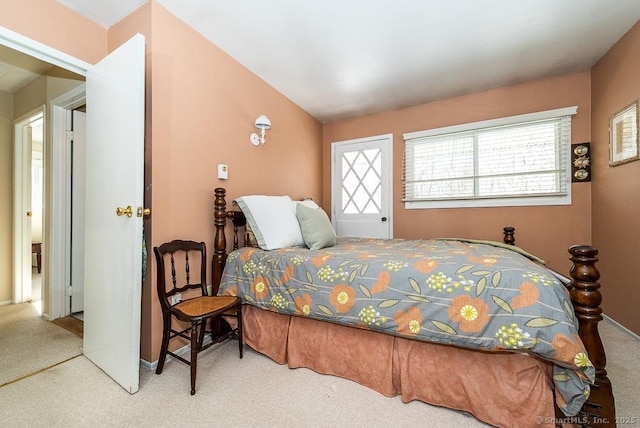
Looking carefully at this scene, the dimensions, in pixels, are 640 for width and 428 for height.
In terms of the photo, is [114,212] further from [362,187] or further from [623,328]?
[623,328]

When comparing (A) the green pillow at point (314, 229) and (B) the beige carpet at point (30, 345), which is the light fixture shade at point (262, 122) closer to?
(A) the green pillow at point (314, 229)

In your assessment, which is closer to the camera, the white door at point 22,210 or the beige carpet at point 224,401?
the beige carpet at point 224,401

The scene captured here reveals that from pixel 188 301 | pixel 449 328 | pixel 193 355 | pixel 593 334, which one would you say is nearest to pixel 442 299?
pixel 449 328

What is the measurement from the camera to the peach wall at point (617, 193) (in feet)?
6.82

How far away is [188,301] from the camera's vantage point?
1.76m

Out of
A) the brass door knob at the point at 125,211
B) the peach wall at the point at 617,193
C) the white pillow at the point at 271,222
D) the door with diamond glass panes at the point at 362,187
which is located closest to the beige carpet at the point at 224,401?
the peach wall at the point at 617,193

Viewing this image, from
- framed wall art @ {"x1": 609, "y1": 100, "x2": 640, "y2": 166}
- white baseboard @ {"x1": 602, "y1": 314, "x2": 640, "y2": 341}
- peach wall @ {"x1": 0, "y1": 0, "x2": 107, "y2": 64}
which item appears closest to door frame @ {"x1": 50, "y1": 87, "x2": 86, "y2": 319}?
peach wall @ {"x1": 0, "y1": 0, "x2": 107, "y2": 64}

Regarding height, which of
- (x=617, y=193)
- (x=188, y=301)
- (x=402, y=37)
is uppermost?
(x=402, y=37)

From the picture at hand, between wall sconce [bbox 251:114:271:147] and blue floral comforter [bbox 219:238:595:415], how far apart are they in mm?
1291

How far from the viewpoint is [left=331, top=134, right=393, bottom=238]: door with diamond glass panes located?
3.64 metres

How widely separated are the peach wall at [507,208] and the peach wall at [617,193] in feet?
0.36

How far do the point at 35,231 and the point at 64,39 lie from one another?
5.37 meters

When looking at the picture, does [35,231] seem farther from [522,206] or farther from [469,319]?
[522,206]

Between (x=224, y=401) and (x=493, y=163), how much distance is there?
336cm
